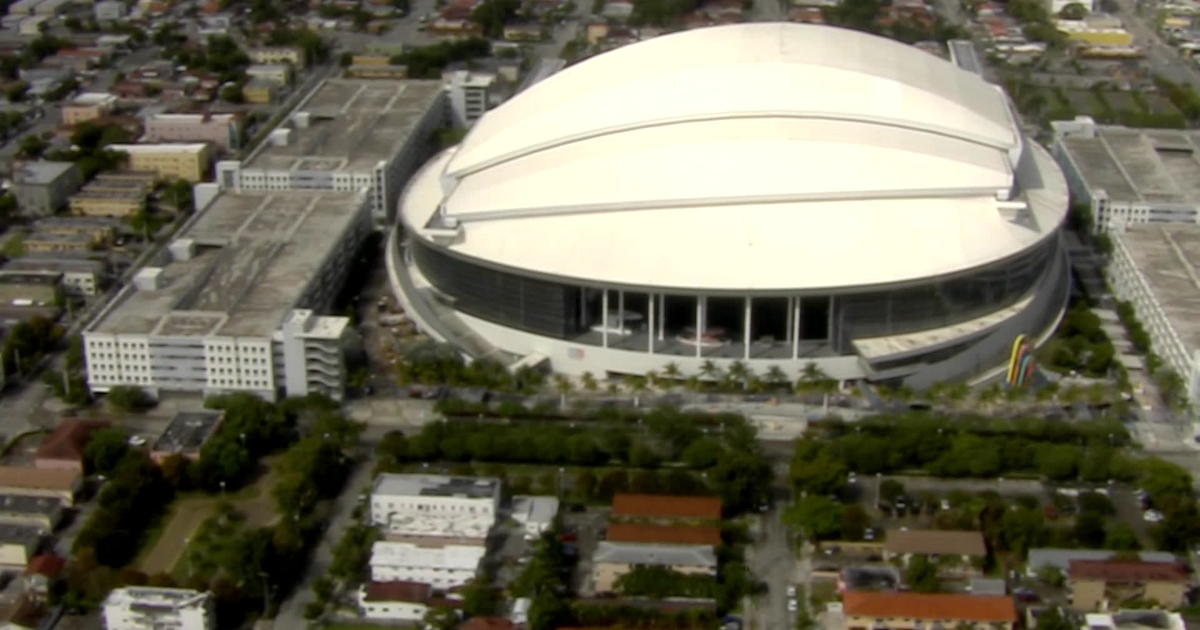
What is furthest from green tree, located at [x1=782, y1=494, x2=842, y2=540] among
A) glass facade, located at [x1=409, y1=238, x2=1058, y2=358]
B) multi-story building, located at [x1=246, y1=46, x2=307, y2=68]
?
multi-story building, located at [x1=246, y1=46, x2=307, y2=68]

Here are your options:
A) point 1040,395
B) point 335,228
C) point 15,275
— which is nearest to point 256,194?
point 335,228

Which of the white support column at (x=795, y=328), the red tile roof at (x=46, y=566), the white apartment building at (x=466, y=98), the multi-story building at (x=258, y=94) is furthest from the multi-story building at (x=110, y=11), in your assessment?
the red tile roof at (x=46, y=566)

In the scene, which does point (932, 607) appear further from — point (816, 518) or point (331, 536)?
point (331, 536)

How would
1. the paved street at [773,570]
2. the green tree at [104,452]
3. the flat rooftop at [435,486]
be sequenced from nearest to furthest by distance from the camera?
the paved street at [773,570]
the flat rooftop at [435,486]
the green tree at [104,452]

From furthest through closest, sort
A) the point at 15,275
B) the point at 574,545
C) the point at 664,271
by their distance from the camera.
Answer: the point at 15,275 < the point at 664,271 < the point at 574,545

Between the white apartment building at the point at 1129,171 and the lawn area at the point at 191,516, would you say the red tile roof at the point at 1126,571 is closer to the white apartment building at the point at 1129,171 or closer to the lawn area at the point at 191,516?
the lawn area at the point at 191,516

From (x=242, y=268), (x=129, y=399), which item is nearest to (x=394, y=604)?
(x=129, y=399)

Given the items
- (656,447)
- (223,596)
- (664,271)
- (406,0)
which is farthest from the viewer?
(406,0)

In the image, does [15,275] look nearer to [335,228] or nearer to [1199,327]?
[335,228]
